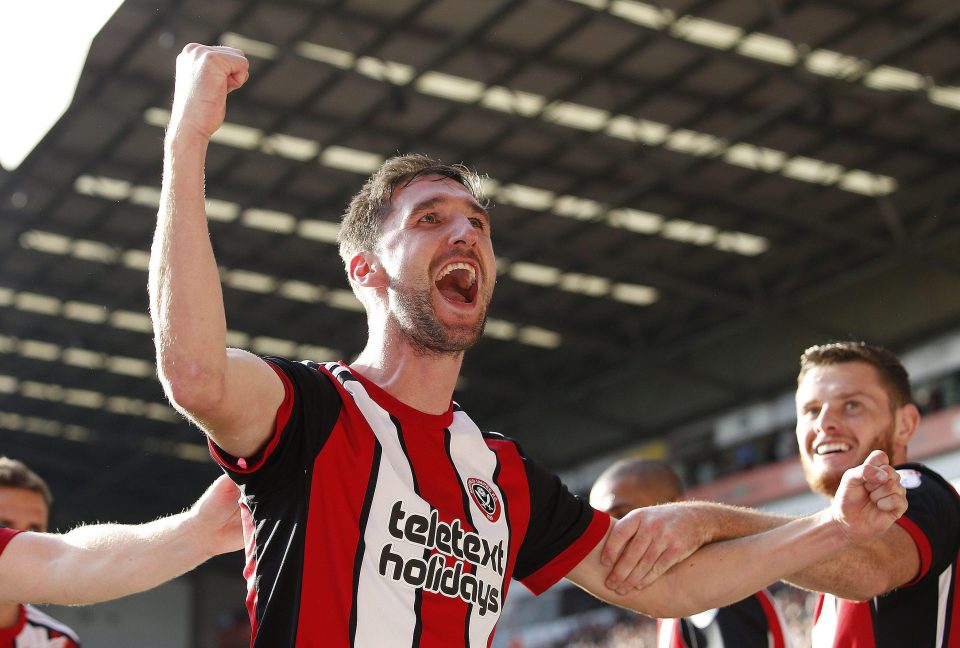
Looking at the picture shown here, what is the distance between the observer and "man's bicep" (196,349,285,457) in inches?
108

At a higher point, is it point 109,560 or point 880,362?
point 880,362

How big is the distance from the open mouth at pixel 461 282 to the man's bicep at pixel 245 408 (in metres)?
0.75

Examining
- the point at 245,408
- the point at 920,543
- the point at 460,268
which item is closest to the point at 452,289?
the point at 460,268

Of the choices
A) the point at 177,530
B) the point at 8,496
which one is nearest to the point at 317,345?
the point at 8,496

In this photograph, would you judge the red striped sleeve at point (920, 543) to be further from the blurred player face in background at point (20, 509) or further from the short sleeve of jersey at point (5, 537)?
the blurred player face in background at point (20, 509)

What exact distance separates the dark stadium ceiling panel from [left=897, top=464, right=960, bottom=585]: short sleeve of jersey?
1322cm

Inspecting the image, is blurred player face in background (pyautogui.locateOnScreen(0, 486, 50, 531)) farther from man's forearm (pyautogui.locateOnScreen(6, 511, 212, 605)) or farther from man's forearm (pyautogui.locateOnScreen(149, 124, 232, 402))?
man's forearm (pyautogui.locateOnScreen(149, 124, 232, 402))

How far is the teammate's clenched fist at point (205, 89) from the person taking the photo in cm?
276

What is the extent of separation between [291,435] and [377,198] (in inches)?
40.3

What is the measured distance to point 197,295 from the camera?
2654 millimetres

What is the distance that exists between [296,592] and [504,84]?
52.0 feet

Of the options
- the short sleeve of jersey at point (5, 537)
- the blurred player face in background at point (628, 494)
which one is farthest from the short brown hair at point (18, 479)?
the blurred player face in background at point (628, 494)

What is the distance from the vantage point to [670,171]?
64.4ft

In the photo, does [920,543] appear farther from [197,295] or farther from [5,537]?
[5,537]
